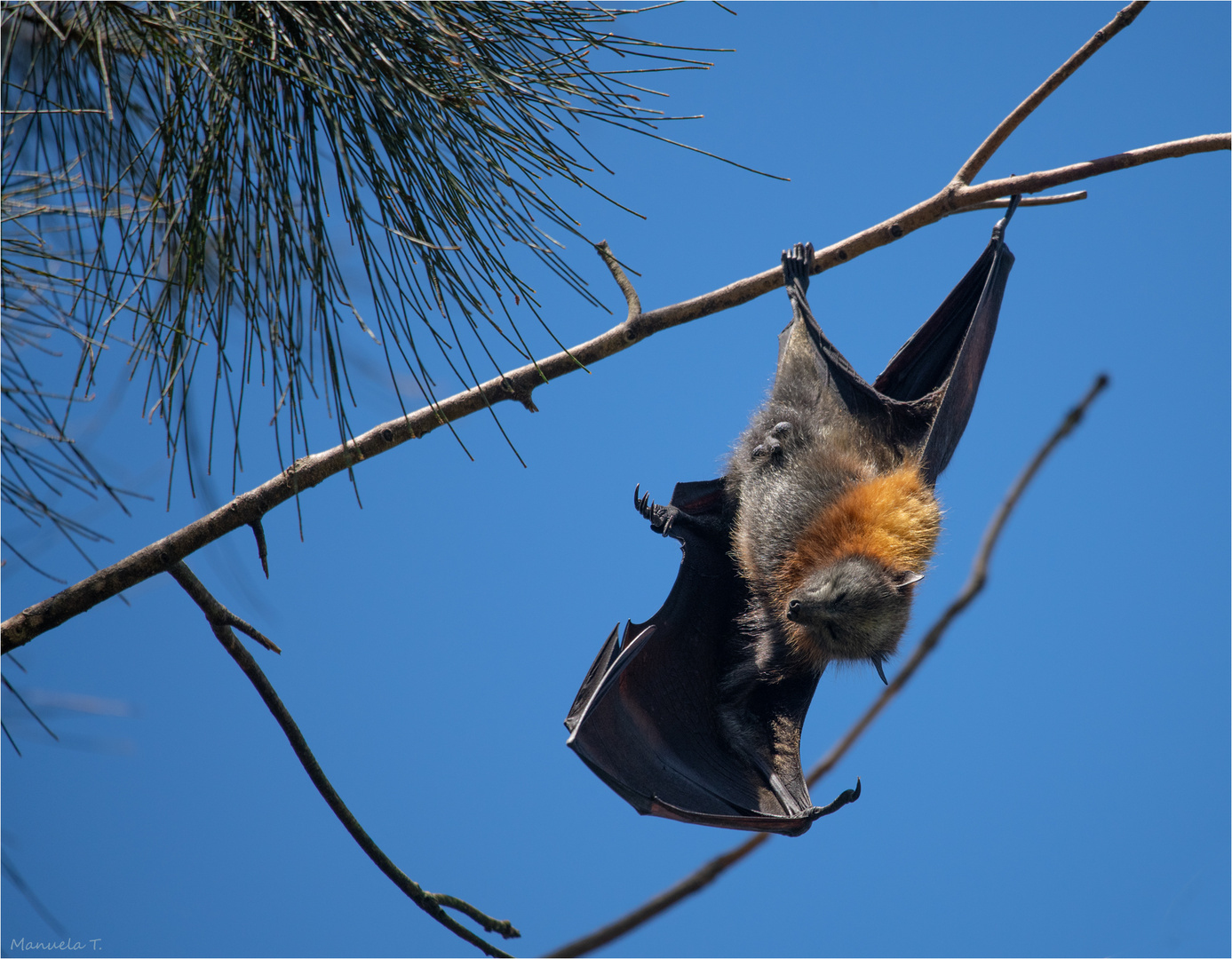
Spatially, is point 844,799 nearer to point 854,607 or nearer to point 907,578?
point 854,607

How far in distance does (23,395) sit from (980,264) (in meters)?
2.88

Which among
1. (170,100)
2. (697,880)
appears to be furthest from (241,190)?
(697,880)

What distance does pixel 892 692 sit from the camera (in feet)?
7.09

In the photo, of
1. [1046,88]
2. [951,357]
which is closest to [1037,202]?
[1046,88]

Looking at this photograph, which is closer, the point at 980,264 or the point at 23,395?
the point at 23,395

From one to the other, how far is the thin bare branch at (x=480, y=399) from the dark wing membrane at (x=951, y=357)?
1.24 feet

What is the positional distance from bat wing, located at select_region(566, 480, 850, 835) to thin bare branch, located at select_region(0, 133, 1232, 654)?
0.70 m

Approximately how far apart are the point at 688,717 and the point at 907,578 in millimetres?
851

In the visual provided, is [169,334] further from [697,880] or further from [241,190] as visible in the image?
[697,880]

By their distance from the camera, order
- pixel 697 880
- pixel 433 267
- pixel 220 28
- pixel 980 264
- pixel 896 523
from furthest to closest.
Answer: pixel 980 264 < pixel 896 523 < pixel 697 880 < pixel 433 267 < pixel 220 28

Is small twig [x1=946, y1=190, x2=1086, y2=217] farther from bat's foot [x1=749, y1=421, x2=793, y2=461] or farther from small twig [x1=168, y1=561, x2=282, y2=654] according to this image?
small twig [x1=168, y1=561, x2=282, y2=654]

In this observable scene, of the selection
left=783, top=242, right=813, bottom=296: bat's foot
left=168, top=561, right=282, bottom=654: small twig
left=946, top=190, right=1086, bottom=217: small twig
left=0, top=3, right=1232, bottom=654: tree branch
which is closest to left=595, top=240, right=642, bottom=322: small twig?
left=0, top=3, right=1232, bottom=654: tree branch

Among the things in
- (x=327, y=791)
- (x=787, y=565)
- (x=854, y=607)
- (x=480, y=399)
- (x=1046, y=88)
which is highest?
(x=1046, y=88)

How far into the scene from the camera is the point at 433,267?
1.91m
